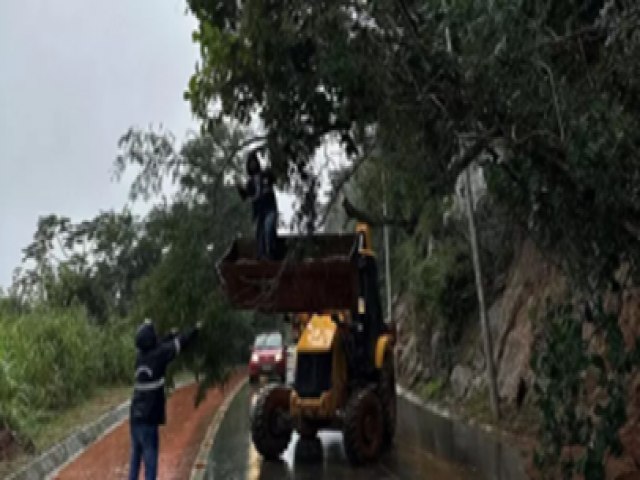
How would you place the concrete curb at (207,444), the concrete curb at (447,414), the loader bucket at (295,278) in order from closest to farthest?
the loader bucket at (295,278) → the concrete curb at (207,444) → the concrete curb at (447,414)

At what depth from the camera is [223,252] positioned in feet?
38.0

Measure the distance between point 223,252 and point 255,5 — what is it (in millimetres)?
3895

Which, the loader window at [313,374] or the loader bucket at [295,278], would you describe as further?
the loader window at [313,374]

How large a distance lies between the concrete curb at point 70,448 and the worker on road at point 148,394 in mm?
2579

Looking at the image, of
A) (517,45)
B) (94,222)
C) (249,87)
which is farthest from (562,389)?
(94,222)

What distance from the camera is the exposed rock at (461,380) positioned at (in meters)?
21.2

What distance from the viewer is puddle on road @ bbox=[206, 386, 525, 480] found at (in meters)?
13.1

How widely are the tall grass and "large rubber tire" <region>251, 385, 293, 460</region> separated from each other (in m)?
3.64

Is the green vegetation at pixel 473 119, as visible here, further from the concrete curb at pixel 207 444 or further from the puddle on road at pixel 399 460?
the concrete curb at pixel 207 444

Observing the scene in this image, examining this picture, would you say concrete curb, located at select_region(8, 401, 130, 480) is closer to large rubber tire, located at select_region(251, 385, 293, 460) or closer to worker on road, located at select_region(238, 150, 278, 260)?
large rubber tire, located at select_region(251, 385, 293, 460)

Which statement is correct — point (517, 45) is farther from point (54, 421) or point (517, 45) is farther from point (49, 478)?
point (54, 421)

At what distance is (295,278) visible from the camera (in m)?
11.9

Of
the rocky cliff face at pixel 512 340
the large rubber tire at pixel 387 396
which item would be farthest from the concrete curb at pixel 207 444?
the rocky cliff face at pixel 512 340

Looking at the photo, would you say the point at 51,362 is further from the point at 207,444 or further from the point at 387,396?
the point at 387,396
